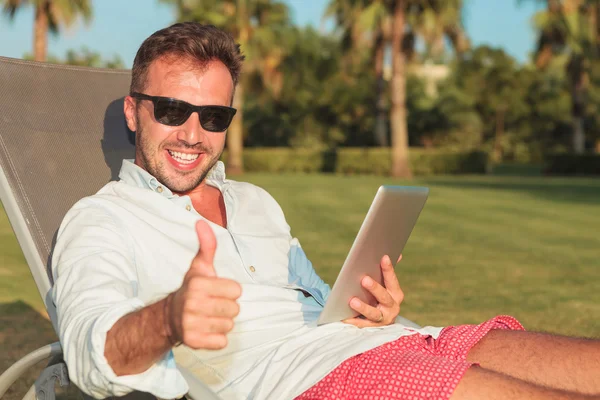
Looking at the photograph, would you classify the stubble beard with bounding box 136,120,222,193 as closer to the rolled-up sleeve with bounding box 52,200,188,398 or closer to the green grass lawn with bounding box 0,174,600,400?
the rolled-up sleeve with bounding box 52,200,188,398

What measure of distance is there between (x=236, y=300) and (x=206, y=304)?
35.1 inches

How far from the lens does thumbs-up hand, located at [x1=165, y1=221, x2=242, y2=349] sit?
5.55 ft

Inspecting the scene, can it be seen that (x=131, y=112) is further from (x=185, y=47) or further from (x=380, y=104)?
(x=380, y=104)

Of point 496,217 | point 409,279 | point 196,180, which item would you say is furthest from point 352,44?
point 196,180

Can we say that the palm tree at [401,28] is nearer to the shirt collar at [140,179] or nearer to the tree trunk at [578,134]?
the tree trunk at [578,134]

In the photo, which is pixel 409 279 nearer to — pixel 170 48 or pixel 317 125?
pixel 170 48

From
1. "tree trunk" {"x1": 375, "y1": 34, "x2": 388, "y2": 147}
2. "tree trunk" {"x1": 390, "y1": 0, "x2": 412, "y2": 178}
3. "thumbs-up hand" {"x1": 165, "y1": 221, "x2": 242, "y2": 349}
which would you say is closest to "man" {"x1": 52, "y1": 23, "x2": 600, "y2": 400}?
"thumbs-up hand" {"x1": 165, "y1": 221, "x2": 242, "y2": 349}

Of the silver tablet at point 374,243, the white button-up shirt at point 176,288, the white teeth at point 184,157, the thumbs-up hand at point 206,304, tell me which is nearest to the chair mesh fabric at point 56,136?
the white button-up shirt at point 176,288

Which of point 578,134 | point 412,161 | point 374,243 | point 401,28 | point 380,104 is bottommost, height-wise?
point 412,161

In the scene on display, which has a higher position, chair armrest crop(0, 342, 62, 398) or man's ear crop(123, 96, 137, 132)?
man's ear crop(123, 96, 137, 132)

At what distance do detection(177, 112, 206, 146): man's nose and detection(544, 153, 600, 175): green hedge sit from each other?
117ft

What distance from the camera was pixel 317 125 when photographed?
53906 millimetres

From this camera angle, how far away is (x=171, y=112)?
2686 mm

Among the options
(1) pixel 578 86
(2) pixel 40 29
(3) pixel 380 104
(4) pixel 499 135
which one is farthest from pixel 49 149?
(4) pixel 499 135
